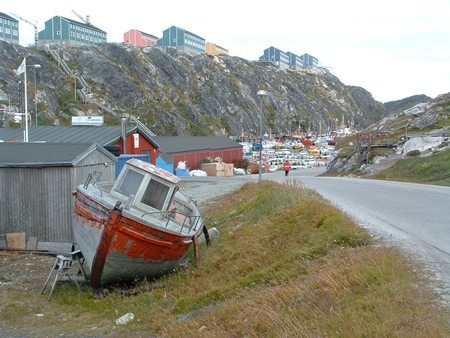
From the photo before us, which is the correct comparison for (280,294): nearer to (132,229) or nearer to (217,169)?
(132,229)

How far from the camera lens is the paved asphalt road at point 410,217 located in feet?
27.5

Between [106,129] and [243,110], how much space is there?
85414 millimetres

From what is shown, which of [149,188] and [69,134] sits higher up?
[69,134]

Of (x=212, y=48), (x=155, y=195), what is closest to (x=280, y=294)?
(x=155, y=195)

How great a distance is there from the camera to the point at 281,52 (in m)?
190

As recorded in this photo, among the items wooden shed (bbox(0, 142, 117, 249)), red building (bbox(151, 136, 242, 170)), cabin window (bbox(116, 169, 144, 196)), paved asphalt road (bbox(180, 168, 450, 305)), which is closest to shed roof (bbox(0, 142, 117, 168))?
wooden shed (bbox(0, 142, 117, 249))

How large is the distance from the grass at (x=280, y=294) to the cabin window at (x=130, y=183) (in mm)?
2466

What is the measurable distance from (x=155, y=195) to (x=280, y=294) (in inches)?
215

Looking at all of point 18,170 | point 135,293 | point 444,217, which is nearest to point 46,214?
point 18,170

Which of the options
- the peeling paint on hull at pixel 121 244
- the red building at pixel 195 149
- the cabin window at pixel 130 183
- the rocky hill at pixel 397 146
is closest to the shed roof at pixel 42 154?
the cabin window at pixel 130 183

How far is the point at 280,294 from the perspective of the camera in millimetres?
7465

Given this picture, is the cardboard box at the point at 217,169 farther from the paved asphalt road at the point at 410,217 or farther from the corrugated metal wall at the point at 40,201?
the corrugated metal wall at the point at 40,201

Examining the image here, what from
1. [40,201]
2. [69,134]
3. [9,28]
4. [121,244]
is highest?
[9,28]

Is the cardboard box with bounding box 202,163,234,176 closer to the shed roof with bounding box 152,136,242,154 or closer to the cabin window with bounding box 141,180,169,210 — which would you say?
the shed roof with bounding box 152,136,242,154
